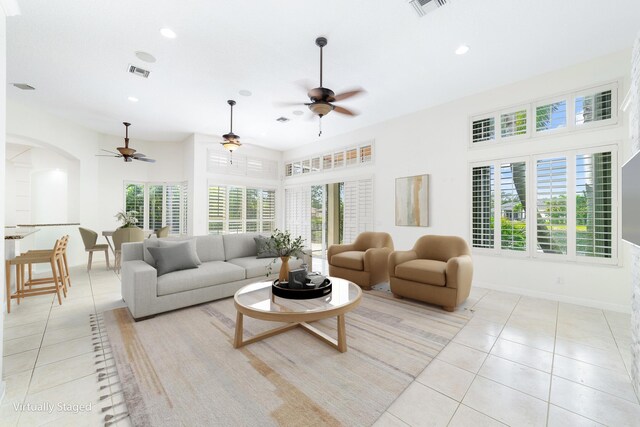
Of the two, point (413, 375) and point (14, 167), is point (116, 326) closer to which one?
point (413, 375)

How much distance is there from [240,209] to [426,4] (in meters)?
6.24

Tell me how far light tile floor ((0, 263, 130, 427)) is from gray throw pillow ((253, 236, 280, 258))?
206cm

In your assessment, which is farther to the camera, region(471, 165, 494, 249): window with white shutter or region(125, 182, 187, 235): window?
region(125, 182, 187, 235): window

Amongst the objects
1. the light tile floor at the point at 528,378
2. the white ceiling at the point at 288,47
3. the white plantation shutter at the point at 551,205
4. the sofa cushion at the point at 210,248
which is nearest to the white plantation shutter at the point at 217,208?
the white ceiling at the point at 288,47

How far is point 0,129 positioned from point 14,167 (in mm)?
7341

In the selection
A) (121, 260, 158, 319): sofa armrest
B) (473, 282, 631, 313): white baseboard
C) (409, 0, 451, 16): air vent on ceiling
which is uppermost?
(409, 0, 451, 16): air vent on ceiling

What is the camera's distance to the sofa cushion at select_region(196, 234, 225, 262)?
13.4 ft

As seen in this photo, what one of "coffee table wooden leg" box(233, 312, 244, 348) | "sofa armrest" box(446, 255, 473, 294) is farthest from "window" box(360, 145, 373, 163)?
"coffee table wooden leg" box(233, 312, 244, 348)

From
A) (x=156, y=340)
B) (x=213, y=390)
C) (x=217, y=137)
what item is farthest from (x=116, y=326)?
(x=217, y=137)

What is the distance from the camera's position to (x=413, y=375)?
199 centimetres

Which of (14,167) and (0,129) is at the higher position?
(14,167)

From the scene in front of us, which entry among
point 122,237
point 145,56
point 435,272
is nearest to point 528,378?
point 435,272

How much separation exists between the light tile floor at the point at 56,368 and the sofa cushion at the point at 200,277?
736mm

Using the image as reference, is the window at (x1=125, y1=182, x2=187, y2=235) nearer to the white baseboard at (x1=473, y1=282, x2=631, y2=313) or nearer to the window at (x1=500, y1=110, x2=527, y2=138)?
the white baseboard at (x1=473, y1=282, x2=631, y2=313)
